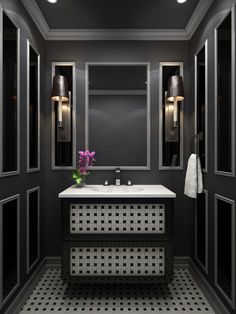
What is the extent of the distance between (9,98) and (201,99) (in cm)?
171

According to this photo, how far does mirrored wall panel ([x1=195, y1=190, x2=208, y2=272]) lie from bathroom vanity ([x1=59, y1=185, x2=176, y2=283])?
37 centimetres

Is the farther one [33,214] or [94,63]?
[94,63]

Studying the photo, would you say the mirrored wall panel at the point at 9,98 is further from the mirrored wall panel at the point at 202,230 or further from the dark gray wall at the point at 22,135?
the mirrored wall panel at the point at 202,230

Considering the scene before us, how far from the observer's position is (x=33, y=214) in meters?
2.35

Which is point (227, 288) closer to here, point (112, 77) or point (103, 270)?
point (103, 270)

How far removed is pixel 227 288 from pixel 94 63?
2439 millimetres

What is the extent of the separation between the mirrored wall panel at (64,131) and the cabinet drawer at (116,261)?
0.99 m

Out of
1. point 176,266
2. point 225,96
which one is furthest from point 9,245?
point 225,96

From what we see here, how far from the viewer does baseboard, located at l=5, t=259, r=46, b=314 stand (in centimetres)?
188

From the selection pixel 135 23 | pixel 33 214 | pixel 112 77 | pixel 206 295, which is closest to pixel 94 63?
pixel 112 77

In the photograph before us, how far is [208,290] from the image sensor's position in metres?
2.09

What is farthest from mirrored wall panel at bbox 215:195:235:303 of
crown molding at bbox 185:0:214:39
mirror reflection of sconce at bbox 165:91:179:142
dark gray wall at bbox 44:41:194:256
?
crown molding at bbox 185:0:214:39

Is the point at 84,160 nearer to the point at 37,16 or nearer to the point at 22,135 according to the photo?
the point at 22,135

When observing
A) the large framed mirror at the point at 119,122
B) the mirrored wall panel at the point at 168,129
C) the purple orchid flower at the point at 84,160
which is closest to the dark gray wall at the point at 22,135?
the purple orchid flower at the point at 84,160
